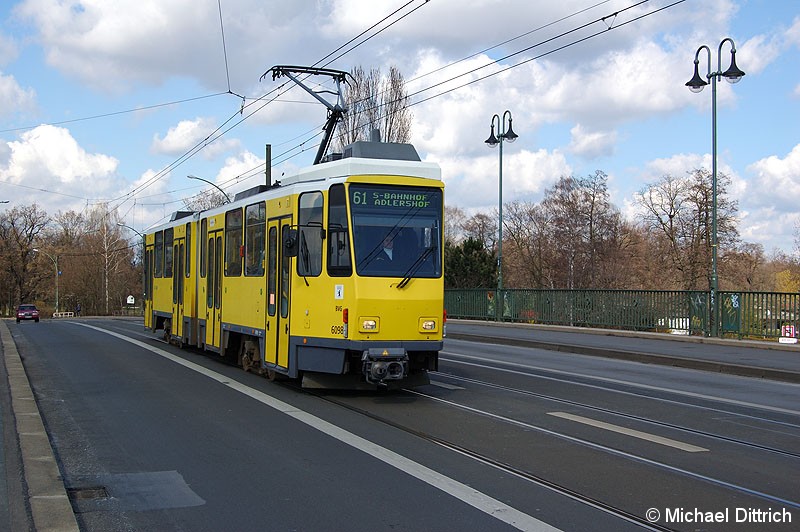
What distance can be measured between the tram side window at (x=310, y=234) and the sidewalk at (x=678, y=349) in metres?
10.2

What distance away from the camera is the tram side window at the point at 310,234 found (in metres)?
12.2

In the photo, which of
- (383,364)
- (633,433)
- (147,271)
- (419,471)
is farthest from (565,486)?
(147,271)

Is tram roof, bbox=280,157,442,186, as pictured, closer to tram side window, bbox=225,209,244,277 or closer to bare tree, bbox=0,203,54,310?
tram side window, bbox=225,209,244,277

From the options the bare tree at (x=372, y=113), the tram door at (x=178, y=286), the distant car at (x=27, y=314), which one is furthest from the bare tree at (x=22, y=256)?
the tram door at (x=178, y=286)

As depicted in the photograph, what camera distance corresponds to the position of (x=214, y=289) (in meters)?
17.5

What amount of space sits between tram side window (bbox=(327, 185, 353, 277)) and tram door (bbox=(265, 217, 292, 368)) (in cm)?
107

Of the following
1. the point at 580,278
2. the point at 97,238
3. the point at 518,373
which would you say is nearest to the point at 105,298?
the point at 97,238

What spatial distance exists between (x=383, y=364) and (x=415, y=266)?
1549 millimetres

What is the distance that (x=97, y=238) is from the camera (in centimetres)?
9575

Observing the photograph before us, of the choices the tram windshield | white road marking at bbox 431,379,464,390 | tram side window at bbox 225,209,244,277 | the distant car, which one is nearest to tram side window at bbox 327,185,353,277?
the tram windshield

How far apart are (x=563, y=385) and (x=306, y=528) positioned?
9269 millimetres

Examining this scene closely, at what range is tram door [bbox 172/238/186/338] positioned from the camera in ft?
68.7

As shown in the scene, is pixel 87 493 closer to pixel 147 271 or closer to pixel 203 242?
pixel 203 242

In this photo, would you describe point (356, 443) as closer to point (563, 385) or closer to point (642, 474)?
point (642, 474)
